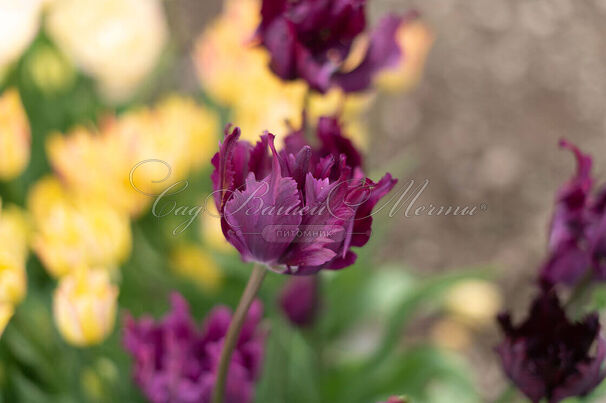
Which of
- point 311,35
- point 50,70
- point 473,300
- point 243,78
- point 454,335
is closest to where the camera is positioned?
point 311,35

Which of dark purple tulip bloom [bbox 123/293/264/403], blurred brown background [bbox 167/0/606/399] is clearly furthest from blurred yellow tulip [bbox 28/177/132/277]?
blurred brown background [bbox 167/0/606/399]

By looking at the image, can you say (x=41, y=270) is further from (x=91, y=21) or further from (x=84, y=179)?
(x=91, y=21)

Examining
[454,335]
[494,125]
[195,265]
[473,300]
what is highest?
[195,265]

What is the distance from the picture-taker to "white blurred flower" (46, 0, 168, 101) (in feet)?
2.59

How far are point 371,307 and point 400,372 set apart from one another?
0.16 meters

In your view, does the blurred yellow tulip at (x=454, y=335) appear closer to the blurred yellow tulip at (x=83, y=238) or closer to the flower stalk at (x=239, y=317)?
the blurred yellow tulip at (x=83, y=238)

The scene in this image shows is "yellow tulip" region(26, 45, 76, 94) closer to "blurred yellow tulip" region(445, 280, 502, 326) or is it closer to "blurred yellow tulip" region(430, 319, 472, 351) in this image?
"blurred yellow tulip" region(445, 280, 502, 326)

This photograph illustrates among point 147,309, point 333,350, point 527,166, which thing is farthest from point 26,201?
point 527,166

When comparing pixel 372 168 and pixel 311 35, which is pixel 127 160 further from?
pixel 372 168

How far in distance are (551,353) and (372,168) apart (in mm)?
962

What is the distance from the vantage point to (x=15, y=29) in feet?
2.48

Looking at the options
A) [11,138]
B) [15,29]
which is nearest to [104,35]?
[15,29]

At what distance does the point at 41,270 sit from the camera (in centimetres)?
71

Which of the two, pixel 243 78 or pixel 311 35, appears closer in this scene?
pixel 311 35
